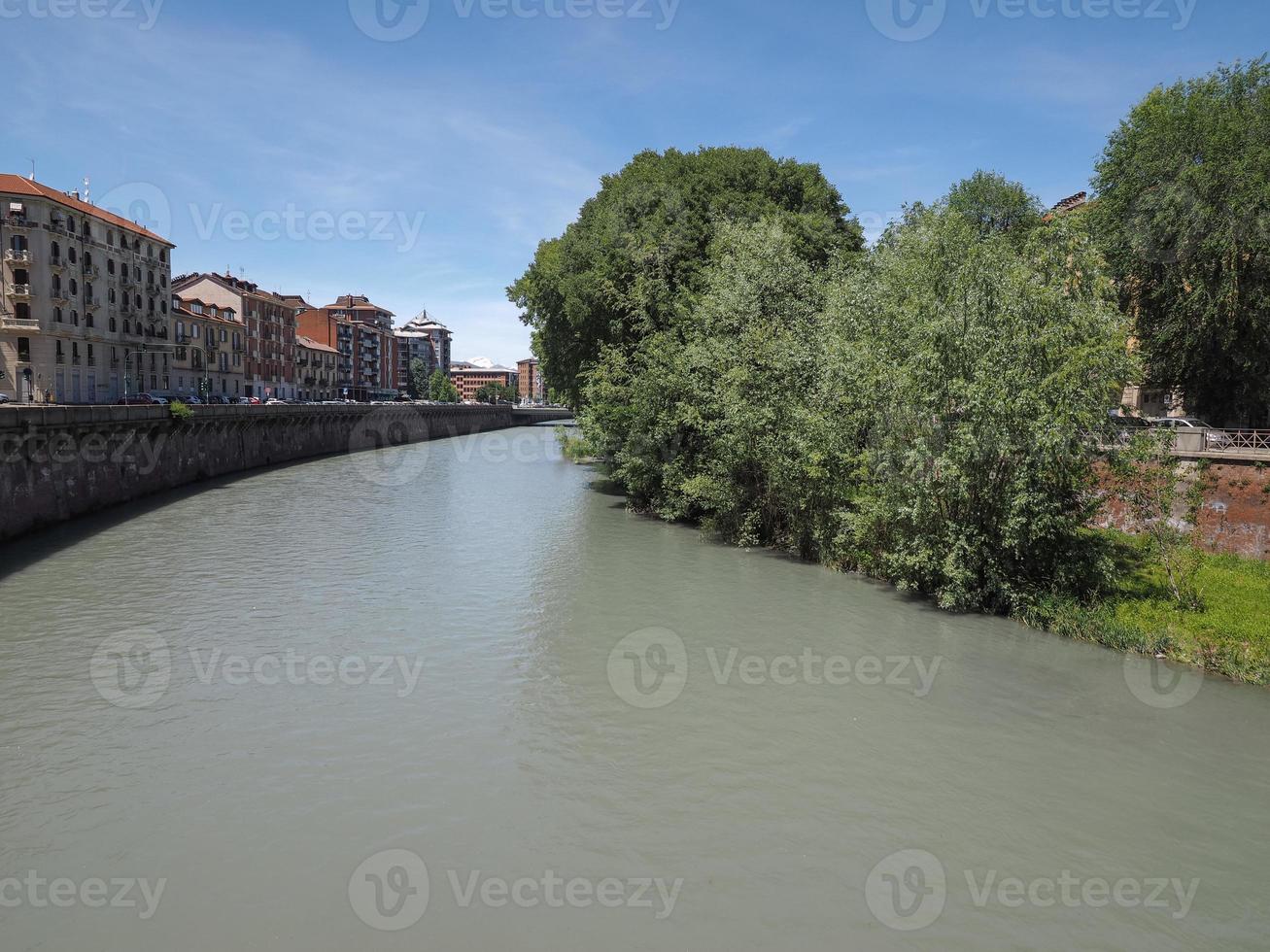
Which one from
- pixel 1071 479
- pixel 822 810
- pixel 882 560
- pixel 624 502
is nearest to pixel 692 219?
pixel 624 502

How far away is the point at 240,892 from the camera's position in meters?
9.30

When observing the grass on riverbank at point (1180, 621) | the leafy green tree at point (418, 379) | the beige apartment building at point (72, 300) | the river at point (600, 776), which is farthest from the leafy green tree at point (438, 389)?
the grass on riverbank at point (1180, 621)

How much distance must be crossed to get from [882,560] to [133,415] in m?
34.2

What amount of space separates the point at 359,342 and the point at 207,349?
6961 cm

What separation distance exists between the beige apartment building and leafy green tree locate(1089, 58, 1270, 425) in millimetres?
63880

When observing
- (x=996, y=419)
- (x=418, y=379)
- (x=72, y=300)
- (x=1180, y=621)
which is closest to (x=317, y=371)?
(x=418, y=379)

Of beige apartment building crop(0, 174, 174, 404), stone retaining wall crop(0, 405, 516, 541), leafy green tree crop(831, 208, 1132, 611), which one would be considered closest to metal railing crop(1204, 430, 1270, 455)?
leafy green tree crop(831, 208, 1132, 611)

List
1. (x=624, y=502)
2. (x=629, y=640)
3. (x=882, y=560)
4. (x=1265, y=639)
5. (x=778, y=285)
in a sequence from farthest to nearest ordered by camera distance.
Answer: (x=624, y=502)
(x=778, y=285)
(x=882, y=560)
(x=629, y=640)
(x=1265, y=639)

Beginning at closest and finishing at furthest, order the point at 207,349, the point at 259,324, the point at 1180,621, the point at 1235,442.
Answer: the point at 1180,621, the point at 1235,442, the point at 207,349, the point at 259,324

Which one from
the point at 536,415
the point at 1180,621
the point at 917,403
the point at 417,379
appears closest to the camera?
the point at 1180,621

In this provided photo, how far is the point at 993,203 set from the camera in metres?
50.7

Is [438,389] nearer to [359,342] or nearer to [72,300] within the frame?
[359,342]

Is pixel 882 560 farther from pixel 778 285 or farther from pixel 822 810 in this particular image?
pixel 822 810

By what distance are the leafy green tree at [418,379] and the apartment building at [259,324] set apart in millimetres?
62835
